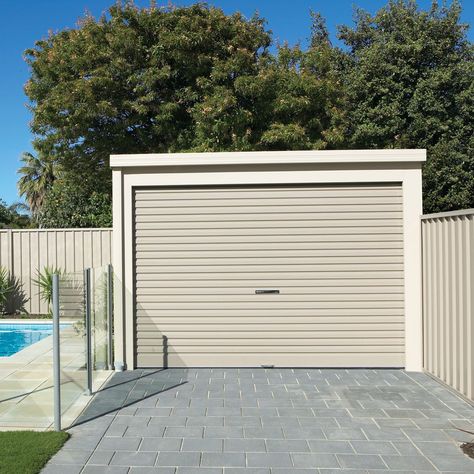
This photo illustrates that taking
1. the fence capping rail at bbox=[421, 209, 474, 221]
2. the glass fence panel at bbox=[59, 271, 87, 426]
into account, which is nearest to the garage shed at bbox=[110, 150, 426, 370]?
the fence capping rail at bbox=[421, 209, 474, 221]

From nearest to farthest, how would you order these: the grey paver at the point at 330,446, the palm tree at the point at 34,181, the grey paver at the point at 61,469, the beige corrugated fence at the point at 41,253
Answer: the grey paver at the point at 61,469, the grey paver at the point at 330,446, the beige corrugated fence at the point at 41,253, the palm tree at the point at 34,181

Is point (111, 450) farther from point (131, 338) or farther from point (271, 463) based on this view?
point (131, 338)

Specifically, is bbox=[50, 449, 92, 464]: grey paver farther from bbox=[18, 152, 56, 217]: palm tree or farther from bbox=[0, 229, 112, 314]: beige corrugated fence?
bbox=[18, 152, 56, 217]: palm tree

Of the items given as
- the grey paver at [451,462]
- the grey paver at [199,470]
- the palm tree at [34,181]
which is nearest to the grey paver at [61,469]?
the grey paver at [199,470]

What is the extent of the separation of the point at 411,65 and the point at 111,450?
47.7 feet

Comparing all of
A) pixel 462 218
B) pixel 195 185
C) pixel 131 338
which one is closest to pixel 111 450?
pixel 131 338

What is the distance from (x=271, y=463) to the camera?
12.8 feet

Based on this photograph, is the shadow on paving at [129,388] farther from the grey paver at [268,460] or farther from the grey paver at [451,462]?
the grey paver at [451,462]

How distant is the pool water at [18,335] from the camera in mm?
8695

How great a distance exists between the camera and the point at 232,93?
13.1 metres

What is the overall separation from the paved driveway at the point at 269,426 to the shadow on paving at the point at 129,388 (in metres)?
0.01

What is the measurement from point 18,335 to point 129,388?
476cm

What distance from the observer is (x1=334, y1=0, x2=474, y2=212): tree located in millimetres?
14703

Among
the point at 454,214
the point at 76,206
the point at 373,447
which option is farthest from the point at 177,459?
the point at 76,206
